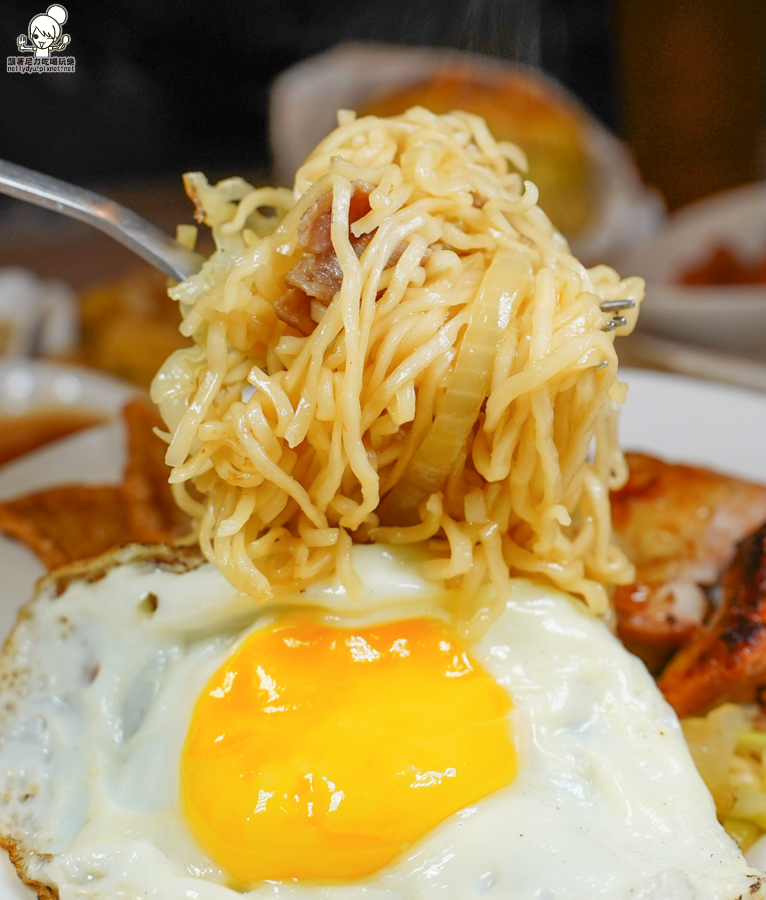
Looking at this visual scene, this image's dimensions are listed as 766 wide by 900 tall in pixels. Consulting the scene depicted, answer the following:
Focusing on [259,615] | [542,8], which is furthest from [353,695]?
[542,8]

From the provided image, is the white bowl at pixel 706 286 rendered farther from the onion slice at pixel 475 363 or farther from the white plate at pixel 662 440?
the onion slice at pixel 475 363

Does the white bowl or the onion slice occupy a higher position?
the onion slice

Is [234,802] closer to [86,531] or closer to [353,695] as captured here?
[353,695]

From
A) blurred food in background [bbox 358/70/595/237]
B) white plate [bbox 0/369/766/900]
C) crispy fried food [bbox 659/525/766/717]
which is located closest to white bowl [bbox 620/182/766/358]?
blurred food in background [bbox 358/70/595/237]

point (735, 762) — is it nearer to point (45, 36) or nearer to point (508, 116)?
point (45, 36)

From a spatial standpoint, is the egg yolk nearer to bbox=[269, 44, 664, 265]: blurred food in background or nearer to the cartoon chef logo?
the cartoon chef logo

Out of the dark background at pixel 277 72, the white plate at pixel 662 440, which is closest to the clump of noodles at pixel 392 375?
the white plate at pixel 662 440

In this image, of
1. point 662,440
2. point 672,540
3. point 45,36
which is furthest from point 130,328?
point 672,540
